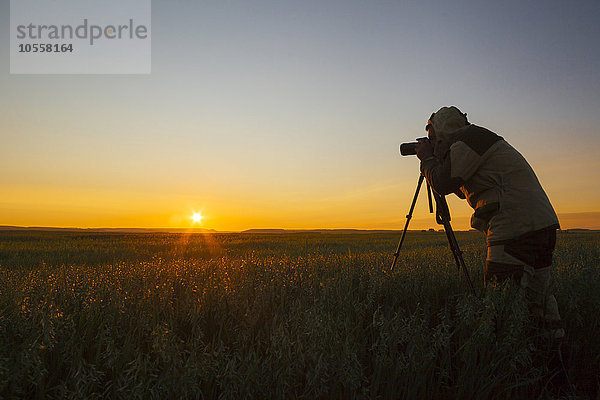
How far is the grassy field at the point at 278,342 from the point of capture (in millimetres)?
2291

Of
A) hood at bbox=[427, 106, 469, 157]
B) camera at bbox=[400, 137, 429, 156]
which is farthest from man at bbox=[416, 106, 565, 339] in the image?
camera at bbox=[400, 137, 429, 156]

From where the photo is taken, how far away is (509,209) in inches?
149

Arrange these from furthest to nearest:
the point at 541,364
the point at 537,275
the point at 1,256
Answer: the point at 1,256 → the point at 537,275 → the point at 541,364

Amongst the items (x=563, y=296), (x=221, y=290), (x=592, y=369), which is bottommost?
(x=592, y=369)

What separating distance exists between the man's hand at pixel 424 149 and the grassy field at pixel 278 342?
1.55 m

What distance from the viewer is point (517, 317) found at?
10.6 ft

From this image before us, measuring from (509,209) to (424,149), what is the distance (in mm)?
1166

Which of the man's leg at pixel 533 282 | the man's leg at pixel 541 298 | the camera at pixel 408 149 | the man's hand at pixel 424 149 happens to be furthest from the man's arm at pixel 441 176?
the man's leg at pixel 541 298

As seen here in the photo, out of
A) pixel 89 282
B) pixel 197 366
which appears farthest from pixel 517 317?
pixel 89 282

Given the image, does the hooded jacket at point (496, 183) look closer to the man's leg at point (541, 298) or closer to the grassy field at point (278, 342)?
the man's leg at point (541, 298)

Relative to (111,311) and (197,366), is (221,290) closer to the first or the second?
(111,311)

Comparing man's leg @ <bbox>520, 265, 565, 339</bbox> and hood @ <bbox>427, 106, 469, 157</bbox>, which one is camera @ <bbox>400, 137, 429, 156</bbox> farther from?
man's leg @ <bbox>520, 265, 565, 339</bbox>

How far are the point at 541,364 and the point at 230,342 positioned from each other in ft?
10.0

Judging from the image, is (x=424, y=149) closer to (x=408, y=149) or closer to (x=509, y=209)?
(x=408, y=149)
